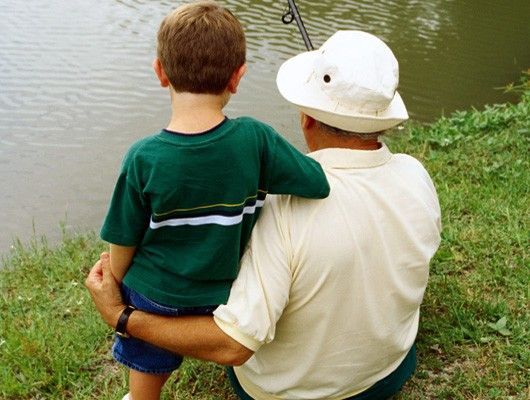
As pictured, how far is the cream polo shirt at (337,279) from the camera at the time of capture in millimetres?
1975

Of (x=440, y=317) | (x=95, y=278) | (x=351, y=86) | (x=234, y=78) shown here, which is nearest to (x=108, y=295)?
(x=95, y=278)

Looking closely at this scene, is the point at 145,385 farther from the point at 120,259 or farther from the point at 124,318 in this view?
the point at 120,259

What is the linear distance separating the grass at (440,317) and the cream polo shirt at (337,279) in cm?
42

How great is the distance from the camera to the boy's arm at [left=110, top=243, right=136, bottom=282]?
197 cm

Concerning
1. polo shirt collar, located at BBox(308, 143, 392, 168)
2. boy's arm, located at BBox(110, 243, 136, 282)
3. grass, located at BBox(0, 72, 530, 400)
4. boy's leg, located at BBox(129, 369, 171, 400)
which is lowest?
grass, located at BBox(0, 72, 530, 400)

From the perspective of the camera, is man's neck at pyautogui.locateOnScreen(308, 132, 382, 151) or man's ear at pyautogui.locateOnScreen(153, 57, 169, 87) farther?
man's neck at pyautogui.locateOnScreen(308, 132, 382, 151)

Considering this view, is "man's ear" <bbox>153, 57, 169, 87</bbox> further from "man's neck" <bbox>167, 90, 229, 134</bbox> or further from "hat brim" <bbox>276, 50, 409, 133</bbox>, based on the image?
"hat brim" <bbox>276, 50, 409, 133</bbox>

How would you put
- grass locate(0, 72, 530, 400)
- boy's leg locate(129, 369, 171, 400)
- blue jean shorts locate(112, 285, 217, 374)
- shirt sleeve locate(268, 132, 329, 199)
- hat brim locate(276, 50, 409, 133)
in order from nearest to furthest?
shirt sleeve locate(268, 132, 329, 199)
hat brim locate(276, 50, 409, 133)
blue jean shorts locate(112, 285, 217, 374)
boy's leg locate(129, 369, 171, 400)
grass locate(0, 72, 530, 400)

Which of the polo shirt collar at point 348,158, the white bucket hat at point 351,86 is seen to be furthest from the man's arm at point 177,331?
the white bucket hat at point 351,86

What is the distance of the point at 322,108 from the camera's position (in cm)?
201

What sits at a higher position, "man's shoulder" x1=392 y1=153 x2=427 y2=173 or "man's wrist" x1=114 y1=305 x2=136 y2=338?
"man's shoulder" x1=392 y1=153 x2=427 y2=173

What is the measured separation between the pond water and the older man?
3.15 m

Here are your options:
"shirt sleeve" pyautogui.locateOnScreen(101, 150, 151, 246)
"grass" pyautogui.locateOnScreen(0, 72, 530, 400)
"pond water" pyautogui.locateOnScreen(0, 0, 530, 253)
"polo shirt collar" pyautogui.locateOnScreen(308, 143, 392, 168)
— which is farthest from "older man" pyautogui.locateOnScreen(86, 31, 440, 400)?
"pond water" pyautogui.locateOnScreen(0, 0, 530, 253)

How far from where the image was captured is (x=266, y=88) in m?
7.84
